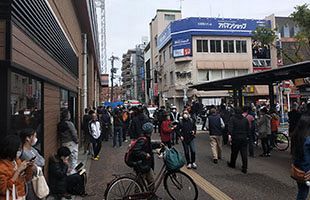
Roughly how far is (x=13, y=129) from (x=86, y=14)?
9.87m

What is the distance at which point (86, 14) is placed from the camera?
515 inches

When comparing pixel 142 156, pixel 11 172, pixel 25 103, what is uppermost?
pixel 25 103

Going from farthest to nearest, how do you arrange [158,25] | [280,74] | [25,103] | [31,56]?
[158,25], [280,74], [25,103], [31,56]

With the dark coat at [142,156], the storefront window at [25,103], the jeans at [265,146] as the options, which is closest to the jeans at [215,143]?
the jeans at [265,146]

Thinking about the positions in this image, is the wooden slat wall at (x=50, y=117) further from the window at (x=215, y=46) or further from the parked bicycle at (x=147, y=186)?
the window at (x=215, y=46)

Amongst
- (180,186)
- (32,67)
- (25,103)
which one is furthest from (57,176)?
(180,186)

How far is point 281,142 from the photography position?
12.1 meters

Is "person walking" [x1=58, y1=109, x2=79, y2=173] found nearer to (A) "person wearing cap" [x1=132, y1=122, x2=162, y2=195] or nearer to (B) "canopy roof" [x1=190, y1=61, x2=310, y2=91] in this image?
(A) "person wearing cap" [x1=132, y1=122, x2=162, y2=195]

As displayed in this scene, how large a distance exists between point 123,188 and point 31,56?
2791 mm

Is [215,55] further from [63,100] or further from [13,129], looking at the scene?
[13,129]

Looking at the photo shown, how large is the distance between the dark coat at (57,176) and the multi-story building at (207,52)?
99.4 feet

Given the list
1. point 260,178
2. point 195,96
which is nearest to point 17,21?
point 260,178

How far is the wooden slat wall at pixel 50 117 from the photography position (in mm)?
6371

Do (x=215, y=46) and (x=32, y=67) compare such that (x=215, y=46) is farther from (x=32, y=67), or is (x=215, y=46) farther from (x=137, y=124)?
(x=32, y=67)
